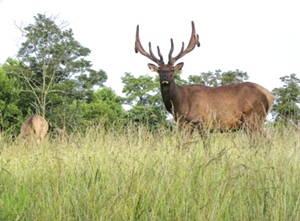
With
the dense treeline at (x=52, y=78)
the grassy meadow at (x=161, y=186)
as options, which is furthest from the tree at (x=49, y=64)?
the grassy meadow at (x=161, y=186)

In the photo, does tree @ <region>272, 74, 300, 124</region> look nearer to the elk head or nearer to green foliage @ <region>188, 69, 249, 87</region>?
the elk head

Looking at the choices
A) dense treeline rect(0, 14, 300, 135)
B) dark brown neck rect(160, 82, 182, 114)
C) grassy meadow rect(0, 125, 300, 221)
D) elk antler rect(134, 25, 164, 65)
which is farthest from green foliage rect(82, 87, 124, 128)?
grassy meadow rect(0, 125, 300, 221)

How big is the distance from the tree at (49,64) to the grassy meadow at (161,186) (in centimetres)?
3750

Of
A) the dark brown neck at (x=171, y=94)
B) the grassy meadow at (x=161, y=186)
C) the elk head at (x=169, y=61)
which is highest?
the elk head at (x=169, y=61)

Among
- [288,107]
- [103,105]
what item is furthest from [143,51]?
[103,105]

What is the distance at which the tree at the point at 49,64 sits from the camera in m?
44.2

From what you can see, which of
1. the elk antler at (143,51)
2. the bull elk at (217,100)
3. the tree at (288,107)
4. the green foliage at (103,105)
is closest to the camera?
the tree at (288,107)

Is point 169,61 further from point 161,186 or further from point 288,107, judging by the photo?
point 161,186

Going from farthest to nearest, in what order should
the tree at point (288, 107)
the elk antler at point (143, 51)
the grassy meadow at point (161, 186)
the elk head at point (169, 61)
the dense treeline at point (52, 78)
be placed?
1. the dense treeline at point (52, 78)
2. the elk antler at point (143, 51)
3. the elk head at point (169, 61)
4. the tree at point (288, 107)
5. the grassy meadow at point (161, 186)

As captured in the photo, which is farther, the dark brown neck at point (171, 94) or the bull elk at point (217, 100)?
the dark brown neck at point (171, 94)

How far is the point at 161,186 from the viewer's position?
435 cm

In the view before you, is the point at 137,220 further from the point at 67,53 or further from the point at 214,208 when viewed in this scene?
the point at 67,53

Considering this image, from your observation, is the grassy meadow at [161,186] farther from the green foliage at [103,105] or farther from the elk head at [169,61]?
the green foliage at [103,105]

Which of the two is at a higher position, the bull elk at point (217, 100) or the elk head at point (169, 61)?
the elk head at point (169, 61)
